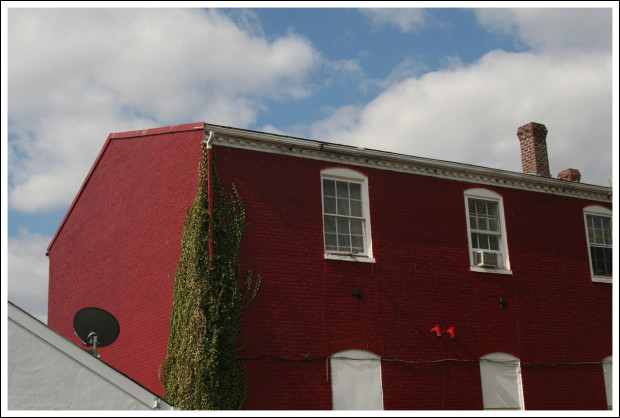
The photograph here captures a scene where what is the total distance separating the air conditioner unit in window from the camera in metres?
17.6

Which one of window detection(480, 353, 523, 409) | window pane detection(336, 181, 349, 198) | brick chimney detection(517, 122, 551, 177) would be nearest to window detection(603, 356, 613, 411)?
window detection(480, 353, 523, 409)

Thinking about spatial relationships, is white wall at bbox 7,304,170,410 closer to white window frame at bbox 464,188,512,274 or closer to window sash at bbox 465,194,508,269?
white window frame at bbox 464,188,512,274

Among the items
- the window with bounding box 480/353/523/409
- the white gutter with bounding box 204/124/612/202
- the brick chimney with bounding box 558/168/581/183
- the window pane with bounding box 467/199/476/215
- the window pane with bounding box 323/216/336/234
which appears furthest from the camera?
the brick chimney with bounding box 558/168/581/183

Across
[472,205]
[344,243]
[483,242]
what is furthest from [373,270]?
[472,205]

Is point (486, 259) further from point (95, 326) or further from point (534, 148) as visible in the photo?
point (95, 326)

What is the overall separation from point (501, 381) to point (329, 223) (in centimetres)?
561

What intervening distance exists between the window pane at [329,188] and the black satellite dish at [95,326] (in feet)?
17.5

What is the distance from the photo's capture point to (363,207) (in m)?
16.6

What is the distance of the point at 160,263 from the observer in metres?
16.2

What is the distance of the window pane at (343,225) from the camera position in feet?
53.3

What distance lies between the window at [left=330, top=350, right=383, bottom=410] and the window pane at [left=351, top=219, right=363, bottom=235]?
8.73ft

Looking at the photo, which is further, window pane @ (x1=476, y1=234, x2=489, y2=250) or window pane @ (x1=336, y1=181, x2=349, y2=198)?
window pane @ (x1=476, y1=234, x2=489, y2=250)

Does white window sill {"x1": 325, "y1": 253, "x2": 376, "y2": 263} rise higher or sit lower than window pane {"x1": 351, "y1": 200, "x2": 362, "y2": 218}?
lower

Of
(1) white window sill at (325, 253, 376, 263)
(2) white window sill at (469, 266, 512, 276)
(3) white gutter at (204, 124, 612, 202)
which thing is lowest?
(2) white window sill at (469, 266, 512, 276)
